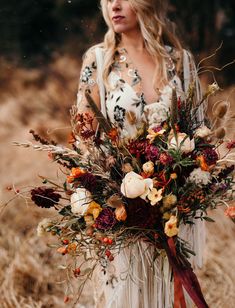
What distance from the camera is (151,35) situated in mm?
2592

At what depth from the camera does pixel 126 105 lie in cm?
248

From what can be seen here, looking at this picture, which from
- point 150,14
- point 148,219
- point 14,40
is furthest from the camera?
point 14,40

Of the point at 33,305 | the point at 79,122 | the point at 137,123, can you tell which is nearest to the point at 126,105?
the point at 137,123

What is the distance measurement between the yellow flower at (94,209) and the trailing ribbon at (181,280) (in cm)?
21

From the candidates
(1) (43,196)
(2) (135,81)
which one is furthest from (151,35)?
(1) (43,196)

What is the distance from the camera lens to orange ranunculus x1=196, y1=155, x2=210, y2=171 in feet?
6.80

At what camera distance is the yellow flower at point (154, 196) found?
203 cm

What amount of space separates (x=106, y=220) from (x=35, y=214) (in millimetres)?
2260

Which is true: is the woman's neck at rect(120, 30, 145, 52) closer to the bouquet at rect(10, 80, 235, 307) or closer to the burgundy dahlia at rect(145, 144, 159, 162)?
the bouquet at rect(10, 80, 235, 307)

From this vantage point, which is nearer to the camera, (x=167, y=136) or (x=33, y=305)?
(x=167, y=136)

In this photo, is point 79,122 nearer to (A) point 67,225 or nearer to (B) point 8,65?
(A) point 67,225

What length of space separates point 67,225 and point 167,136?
1.26 ft

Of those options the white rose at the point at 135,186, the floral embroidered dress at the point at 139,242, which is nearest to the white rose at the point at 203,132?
the floral embroidered dress at the point at 139,242

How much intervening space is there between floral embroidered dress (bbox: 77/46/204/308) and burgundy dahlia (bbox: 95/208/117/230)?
159 mm
